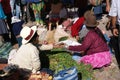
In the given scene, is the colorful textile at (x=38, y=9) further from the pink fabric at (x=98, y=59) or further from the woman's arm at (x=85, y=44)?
the pink fabric at (x=98, y=59)

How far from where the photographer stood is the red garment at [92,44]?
752 centimetres

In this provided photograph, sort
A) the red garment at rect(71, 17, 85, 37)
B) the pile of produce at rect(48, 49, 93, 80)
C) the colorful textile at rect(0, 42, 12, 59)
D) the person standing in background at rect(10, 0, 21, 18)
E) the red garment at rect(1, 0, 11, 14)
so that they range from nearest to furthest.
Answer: the pile of produce at rect(48, 49, 93, 80)
the colorful textile at rect(0, 42, 12, 59)
the red garment at rect(1, 0, 11, 14)
the red garment at rect(71, 17, 85, 37)
the person standing in background at rect(10, 0, 21, 18)

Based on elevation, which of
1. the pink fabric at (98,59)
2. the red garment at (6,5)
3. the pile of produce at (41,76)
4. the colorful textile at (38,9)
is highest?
the red garment at (6,5)

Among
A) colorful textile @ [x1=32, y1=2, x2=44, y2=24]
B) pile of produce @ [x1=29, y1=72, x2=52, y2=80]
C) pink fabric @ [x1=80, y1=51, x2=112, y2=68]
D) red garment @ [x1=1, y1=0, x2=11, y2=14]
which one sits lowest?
pink fabric @ [x1=80, y1=51, x2=112, y2=68]

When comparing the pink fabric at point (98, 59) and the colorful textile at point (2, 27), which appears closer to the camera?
the pink fabric at point (98, 59)

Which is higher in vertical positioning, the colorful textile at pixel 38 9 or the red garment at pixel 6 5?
the red garment at pixel 6 5

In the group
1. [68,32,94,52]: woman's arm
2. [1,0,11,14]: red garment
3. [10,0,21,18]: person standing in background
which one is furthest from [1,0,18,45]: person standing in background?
[68,32,94,52]: woman's arm

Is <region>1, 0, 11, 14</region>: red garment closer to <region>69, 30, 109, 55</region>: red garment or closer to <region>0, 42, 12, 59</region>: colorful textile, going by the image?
<region>0, 42, 12, 59</region>: colorful textile

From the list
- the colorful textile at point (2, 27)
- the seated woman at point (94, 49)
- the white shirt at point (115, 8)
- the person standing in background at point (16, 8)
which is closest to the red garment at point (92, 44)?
the seated woman at point (94, 49)

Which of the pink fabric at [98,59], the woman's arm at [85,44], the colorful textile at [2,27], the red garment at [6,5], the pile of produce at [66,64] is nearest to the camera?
the pile of produce at [66,64]

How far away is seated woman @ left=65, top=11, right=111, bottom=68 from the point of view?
7555mm

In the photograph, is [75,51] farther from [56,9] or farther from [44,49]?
[56,9]

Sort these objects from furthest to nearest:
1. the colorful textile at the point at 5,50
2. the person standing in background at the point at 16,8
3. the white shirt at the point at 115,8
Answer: the person standing in background at the point at 16,8, the colorful textile at the point at 5,50, the white shirt at the point at 115,8

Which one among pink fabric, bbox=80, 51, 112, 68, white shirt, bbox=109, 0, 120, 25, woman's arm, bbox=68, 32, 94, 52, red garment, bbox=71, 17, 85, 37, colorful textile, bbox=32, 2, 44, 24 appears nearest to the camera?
white shirt, bbox=109, 0, 120, 25
